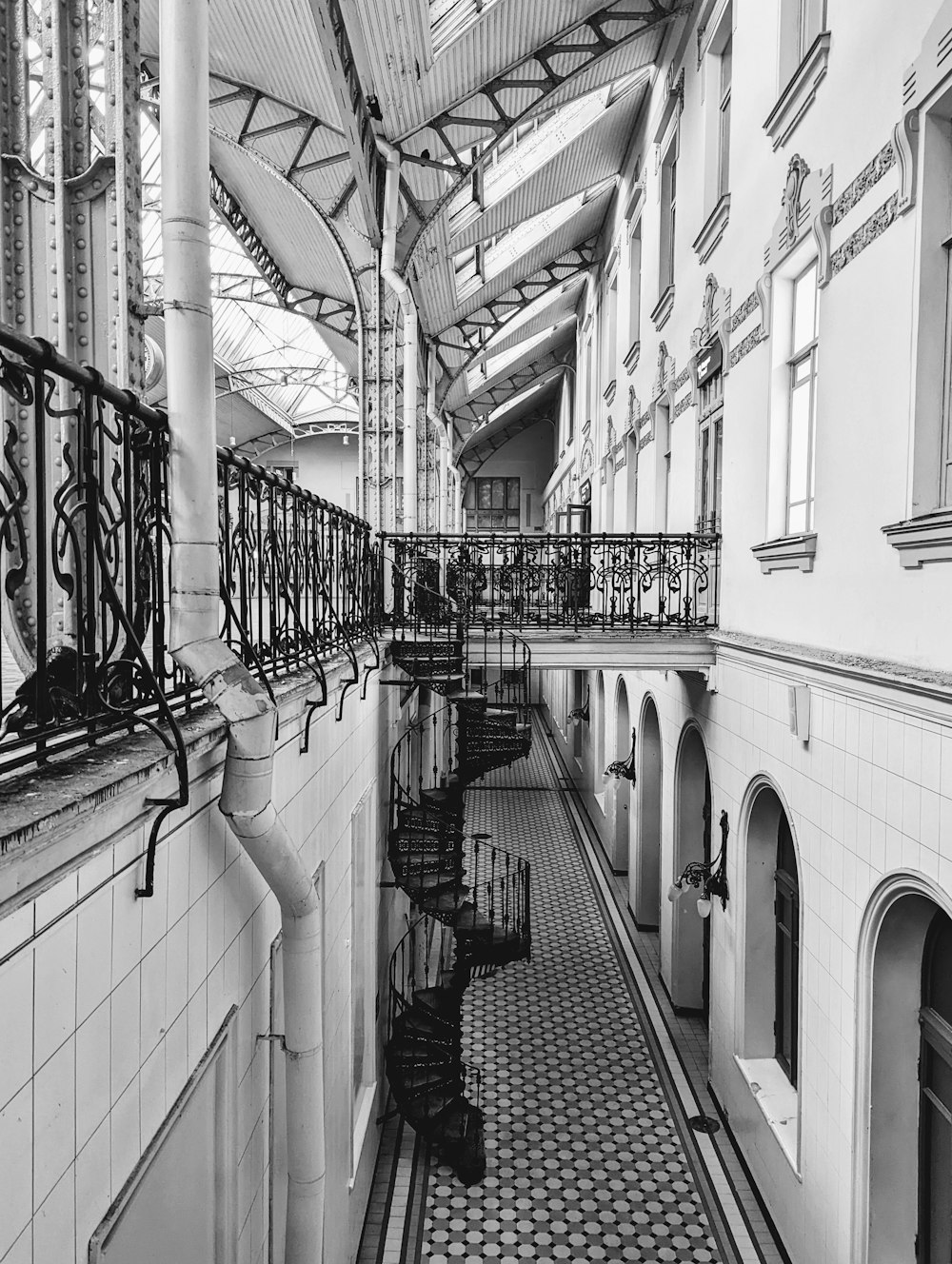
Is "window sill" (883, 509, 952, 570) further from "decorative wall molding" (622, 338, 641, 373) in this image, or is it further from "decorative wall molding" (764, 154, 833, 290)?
"decorative wall molding" (622, 338, 641, 373)

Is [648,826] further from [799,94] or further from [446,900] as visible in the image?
[799,94]

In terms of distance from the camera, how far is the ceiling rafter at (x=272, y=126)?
322 inches

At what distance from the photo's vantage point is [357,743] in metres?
6.04

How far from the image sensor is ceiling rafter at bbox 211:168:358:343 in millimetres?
10854

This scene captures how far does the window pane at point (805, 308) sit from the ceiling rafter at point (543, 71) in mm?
4838

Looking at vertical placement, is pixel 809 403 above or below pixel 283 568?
above

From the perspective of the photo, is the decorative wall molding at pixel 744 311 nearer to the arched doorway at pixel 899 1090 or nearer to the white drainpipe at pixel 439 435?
the arched doorway at pixel 899 1090

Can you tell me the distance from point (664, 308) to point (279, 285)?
20.7 feet

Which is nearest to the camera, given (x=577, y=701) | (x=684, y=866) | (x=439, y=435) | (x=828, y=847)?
(x=828, y=847)

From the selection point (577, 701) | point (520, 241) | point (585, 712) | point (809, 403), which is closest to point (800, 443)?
point (809, 403)

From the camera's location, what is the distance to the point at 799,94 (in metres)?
5.87

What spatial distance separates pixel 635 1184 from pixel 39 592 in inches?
278

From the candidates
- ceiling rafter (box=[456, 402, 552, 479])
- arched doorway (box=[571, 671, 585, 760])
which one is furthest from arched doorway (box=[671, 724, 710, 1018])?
ceiling rafter (box=[456, 402, 552, 479])

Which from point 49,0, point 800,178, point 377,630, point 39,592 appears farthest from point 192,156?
point 377,630
